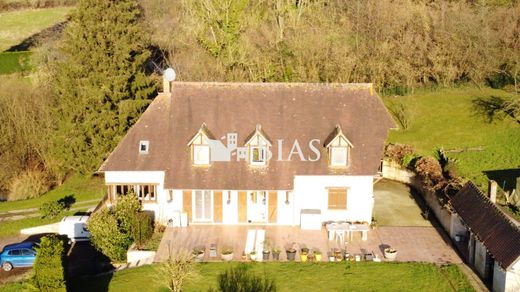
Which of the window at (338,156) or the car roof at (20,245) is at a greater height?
the window at (338,156)

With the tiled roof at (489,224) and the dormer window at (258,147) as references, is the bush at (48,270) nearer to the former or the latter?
the dormer window at (258,147)

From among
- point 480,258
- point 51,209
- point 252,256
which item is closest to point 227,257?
point 252,256

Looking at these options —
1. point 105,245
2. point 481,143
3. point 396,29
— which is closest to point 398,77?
point 396,29

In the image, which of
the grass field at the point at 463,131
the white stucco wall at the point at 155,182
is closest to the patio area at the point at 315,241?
the white stucco wall at the point at 155,182

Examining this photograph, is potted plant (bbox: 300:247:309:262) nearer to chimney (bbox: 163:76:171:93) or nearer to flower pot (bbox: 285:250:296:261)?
flower pot (bbox: 285:250:296:261)

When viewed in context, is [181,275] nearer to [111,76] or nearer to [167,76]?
[167,76]

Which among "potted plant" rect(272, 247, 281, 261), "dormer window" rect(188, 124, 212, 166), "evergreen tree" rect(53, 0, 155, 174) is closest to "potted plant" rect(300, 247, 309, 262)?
"potted plant" rect(272, 247, 281, 261)
